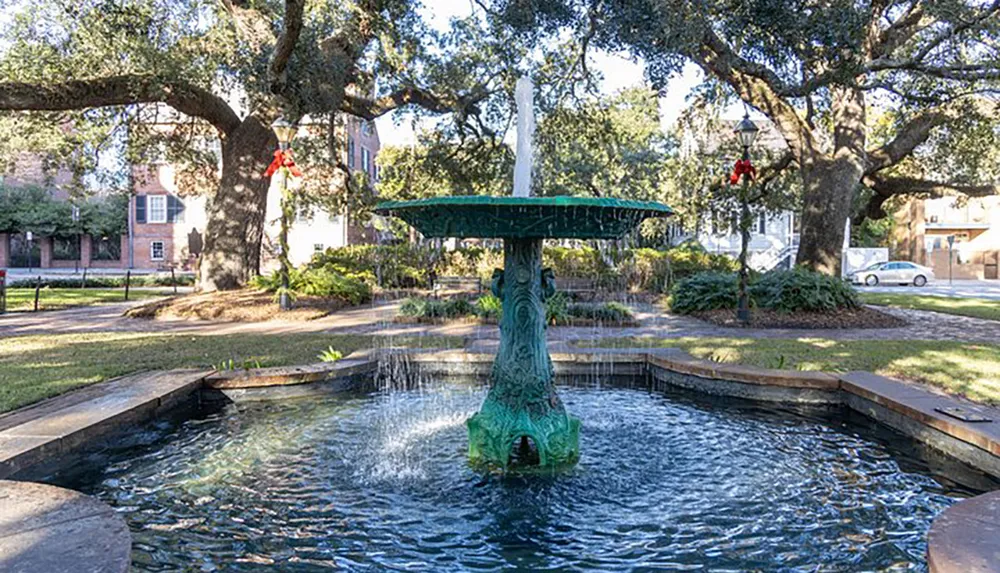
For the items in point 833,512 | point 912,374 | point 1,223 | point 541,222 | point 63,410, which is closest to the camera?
point 833,512

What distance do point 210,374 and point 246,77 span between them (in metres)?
7.78

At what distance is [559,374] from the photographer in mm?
8312

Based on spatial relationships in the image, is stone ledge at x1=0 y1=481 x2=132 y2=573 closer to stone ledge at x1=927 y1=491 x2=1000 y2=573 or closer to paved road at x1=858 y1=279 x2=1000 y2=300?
stone ledge at x1=927 y1=491 x2=1000 y2=573

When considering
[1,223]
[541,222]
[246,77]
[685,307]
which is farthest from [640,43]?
[1,223]

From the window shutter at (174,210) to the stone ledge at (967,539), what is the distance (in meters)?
44.7

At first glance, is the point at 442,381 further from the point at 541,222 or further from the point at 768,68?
the point at 768,68

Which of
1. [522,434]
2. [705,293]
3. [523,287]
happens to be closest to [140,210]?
[705,293]

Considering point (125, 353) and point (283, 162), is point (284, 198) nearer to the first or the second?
point (283, 162)

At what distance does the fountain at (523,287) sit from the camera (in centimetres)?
434

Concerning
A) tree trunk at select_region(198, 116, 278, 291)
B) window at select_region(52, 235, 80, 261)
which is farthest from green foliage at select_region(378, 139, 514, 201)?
window at select_region(52, 235, 80, 261)

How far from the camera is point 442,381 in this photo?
26.7 ft

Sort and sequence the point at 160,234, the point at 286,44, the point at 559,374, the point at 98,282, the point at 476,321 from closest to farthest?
the point at 559,374, the point at 286,44, the point at 476,321, the point at 98,282, the point at 160,234

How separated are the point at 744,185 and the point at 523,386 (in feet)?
32.1

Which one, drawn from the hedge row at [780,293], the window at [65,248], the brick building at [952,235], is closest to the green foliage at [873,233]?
the brick building at [952,235]
